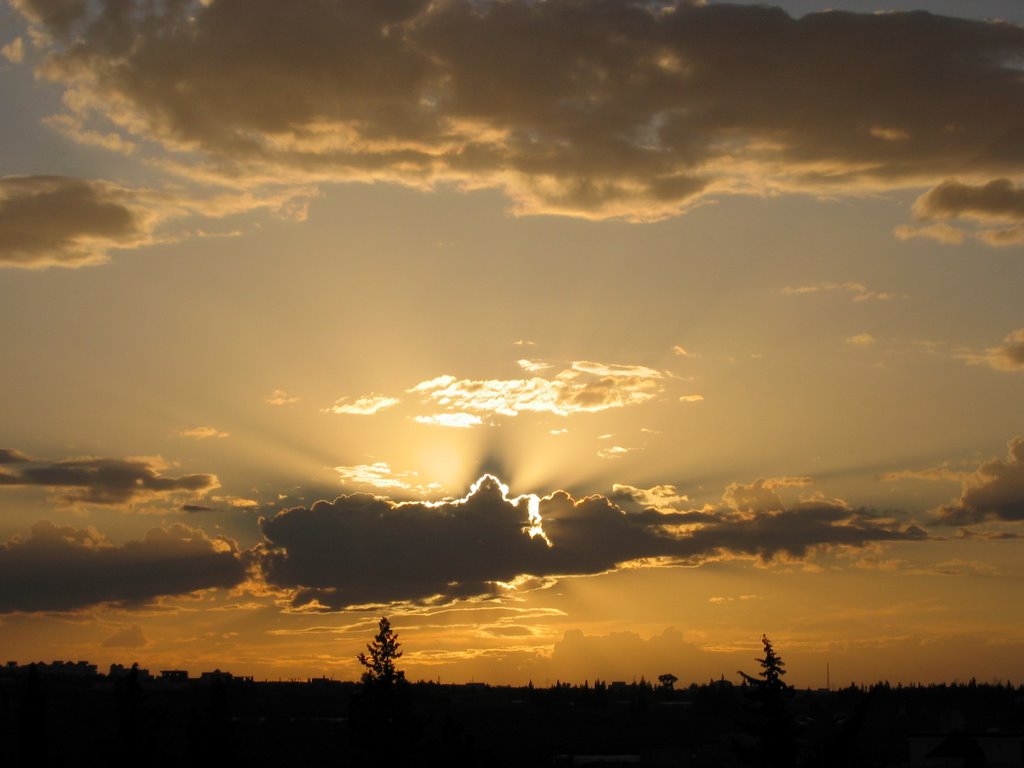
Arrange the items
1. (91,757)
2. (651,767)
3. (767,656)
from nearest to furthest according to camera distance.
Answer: (767,656)
(91,757)
(651,767)

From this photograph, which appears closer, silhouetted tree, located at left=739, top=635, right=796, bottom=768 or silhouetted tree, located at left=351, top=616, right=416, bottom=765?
silhouetted tree, located at left=739, top=635, right=796, bottom=768

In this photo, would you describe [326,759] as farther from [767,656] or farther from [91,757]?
[767,656]

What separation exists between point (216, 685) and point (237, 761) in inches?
250

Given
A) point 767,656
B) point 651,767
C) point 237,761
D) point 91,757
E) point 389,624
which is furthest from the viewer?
point 651,767

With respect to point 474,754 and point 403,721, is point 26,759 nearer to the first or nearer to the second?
point 403,721

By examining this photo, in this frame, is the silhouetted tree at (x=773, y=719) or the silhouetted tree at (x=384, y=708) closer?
the silhouetted tree at (x=773, y=719)

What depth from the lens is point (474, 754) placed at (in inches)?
3492

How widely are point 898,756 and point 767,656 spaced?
11616 centimetres

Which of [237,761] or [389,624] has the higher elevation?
[389,624]

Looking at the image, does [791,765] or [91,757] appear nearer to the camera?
[791,765]

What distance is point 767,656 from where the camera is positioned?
68562 millimetres

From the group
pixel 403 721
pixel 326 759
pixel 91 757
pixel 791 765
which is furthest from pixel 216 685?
pixel 326 759

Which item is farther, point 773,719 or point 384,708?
point 384,708

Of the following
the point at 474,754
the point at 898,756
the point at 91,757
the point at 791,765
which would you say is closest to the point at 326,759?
the point at 91,757
